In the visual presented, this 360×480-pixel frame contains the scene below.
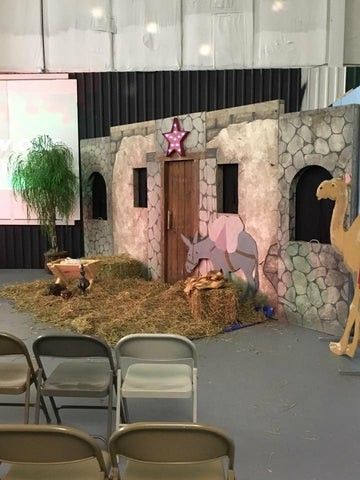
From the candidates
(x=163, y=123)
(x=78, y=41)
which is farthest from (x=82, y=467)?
(x=78, y=41)

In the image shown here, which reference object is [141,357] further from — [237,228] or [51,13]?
[51,13]

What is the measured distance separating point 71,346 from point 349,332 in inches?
109

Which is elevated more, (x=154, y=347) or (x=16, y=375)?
(x=154, y=347)

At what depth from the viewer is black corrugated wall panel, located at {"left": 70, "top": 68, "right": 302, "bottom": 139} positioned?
29.4 ft

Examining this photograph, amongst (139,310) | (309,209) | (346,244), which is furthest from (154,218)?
(346,244)

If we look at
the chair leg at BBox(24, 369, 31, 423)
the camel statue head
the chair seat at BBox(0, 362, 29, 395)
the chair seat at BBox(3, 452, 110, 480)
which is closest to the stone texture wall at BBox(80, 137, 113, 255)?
the camel statue head

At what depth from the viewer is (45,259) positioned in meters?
9.11

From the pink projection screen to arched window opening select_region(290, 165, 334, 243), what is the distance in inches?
206

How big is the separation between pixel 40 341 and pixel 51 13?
8.01 meters

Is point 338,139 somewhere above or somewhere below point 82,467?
above

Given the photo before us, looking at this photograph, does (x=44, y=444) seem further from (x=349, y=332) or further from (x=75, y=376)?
(x=349, y=332)

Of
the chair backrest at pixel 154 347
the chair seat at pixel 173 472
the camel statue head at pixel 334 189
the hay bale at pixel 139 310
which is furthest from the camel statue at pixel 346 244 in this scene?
the chair seat at pixel 173 472

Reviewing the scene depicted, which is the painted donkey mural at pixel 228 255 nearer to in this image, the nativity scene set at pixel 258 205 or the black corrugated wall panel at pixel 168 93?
the nativity scene set at pixel 258 205

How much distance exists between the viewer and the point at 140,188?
8.16m
